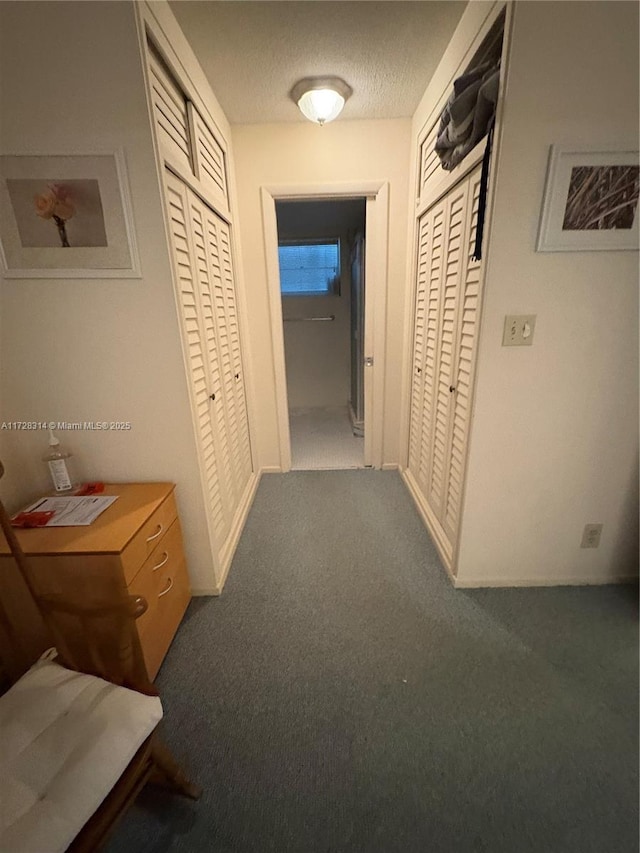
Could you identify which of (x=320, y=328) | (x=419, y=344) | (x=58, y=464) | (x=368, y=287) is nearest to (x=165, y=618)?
(x=58, y=464)

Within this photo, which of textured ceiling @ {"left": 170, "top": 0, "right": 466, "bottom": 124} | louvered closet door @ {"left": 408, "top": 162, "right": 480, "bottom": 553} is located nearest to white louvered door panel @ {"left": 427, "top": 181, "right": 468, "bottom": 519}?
louvered closet door @ {"left": 408, "top": 162, "right": 480, "bottom": 553}

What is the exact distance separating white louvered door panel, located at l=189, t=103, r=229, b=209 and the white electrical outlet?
2.37 metres

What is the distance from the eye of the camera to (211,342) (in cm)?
170

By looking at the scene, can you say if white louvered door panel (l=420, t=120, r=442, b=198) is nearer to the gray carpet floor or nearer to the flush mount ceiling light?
the flush mount ceiling light

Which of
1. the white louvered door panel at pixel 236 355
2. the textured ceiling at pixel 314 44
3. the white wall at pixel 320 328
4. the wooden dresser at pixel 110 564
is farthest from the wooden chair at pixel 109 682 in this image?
the white wall at pixel 320 328

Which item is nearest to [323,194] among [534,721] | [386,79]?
[386,79]

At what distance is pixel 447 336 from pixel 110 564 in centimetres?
167

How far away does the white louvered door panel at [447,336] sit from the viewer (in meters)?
1.54

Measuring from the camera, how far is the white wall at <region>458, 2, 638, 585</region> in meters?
1.06

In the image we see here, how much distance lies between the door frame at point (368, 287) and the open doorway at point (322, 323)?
50 centimetres

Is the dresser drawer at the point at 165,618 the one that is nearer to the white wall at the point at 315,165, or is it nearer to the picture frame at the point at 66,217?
the picture frame at the point at 66,217

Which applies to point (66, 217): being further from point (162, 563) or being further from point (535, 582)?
point (535, 582)

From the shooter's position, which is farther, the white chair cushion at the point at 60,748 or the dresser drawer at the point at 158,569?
the dresser drawer at the point at 158,569

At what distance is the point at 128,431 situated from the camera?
1384 millimetres
